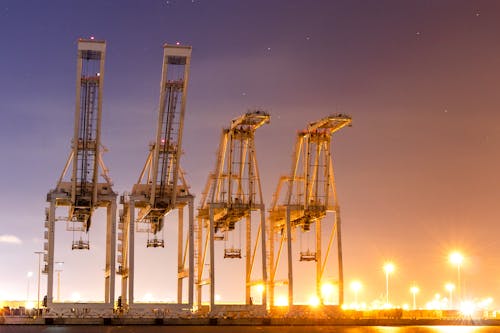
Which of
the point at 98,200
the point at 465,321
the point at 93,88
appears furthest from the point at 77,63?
the point at 465,321

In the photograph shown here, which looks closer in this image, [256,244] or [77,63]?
[77,63]

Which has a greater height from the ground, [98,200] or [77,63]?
[77,63]

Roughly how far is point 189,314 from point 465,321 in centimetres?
3041

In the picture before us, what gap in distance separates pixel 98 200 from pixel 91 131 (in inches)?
284

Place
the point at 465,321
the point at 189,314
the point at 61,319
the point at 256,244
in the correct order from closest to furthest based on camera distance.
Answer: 1. the point at 61,319
2. the point at 189,314
3. the point at 465,321
4. the point at 256,244

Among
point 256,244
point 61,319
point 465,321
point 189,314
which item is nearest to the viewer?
point 61,319

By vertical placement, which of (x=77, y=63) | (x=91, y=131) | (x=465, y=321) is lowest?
(x=465, y=321)

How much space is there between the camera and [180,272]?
333 feet

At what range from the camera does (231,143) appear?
10288 cm

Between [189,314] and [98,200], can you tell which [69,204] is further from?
[189,314]

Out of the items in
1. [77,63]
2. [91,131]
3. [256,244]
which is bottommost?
[256,244]

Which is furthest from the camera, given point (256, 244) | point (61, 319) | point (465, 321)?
point (256, 244)

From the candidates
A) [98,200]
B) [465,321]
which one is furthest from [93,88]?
[465,321]

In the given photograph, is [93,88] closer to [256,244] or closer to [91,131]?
[91,131]
